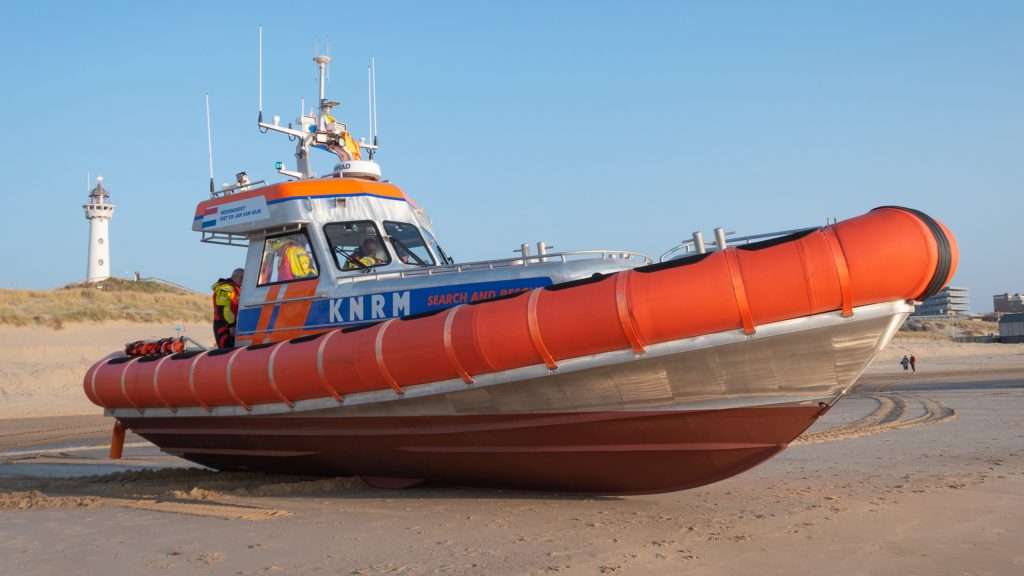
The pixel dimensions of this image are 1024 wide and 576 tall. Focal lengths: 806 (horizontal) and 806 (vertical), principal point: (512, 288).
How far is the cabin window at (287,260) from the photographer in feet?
23.9

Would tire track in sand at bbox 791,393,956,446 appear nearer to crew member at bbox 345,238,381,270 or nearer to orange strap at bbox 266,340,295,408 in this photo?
crew member at bbox 345,238,381,270

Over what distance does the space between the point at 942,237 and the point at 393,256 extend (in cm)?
447

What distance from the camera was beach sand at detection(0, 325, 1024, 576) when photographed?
13.7 feet

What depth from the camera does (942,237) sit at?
4492 millimetres

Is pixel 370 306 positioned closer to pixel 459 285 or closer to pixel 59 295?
pixel 459 285

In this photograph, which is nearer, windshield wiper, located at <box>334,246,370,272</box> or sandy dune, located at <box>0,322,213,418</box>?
windshield wiper, located at <box>334,246,370,272</box>

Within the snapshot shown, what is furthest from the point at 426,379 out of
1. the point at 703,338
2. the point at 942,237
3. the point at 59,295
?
the point at 59,295

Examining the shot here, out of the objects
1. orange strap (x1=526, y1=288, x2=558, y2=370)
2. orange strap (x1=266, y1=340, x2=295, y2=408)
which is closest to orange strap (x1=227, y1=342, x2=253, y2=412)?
orange strap (x1=266, y1=340, x2=295, y2=408)

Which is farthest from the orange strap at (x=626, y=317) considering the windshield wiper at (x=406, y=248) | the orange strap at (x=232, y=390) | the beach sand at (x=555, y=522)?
the orange strap at (x=232, y=390)

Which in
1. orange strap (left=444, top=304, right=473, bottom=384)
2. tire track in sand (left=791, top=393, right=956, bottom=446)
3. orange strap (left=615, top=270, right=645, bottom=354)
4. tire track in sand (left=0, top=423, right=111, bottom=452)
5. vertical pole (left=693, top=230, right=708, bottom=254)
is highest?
vertical pole (left=693, top=230, right=708, bottom=254)

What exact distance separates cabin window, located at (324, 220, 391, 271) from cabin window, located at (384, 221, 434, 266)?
13 cm

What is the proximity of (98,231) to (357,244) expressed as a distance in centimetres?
5031

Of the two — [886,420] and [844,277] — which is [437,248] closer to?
[844,277]

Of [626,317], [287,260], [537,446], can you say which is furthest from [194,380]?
[626,317]
